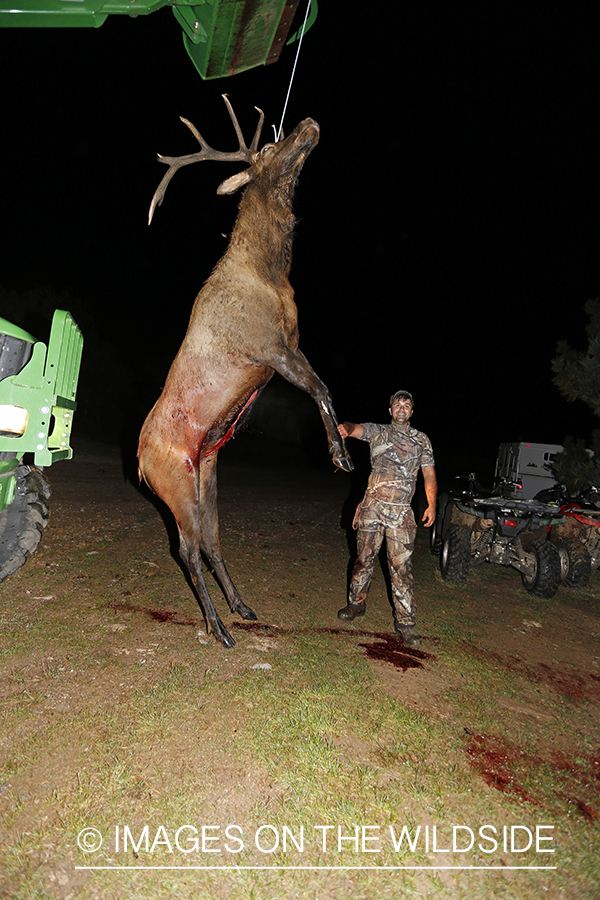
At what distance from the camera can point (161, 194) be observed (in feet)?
12.3

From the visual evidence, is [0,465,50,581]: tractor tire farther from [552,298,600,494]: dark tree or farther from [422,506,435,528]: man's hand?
[552,298,600,494]: dark tree

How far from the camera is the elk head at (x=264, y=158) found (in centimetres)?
352

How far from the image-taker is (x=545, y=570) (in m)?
6.30

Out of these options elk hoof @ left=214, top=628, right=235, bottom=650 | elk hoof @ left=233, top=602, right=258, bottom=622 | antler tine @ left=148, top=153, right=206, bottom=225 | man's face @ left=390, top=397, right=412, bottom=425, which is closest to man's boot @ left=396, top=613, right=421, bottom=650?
elk hoof @ left=233, top=602, right=258, bottom=622

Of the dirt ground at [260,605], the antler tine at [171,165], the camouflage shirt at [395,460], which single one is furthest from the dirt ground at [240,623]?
the antler tine at [171,165]

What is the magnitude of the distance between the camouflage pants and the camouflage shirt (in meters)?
0.11

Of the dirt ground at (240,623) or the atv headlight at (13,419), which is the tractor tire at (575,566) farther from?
the atv headlight at (13,419)

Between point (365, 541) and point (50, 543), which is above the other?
point (365, 541)

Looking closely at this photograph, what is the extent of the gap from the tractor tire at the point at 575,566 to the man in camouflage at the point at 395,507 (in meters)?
3.43

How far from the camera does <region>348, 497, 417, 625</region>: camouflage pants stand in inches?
180

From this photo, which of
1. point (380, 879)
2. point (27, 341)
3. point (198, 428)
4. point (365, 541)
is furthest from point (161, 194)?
point (380, 879)

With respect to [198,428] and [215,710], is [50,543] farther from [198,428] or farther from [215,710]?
[215,710]

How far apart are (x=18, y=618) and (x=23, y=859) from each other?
2.54m

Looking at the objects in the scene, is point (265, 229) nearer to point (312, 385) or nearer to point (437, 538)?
point (312, 385)
